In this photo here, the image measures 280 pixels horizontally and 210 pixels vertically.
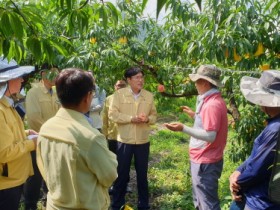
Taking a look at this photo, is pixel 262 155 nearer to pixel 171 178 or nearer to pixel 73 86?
pixel 73 86

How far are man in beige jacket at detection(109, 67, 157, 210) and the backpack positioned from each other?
177cm

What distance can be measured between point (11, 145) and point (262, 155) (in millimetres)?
1458

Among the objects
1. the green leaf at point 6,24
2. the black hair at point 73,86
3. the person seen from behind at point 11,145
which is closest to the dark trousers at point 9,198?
the person seen from behind at point 11,145

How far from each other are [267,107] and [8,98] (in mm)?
1609

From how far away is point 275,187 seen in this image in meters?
1.86

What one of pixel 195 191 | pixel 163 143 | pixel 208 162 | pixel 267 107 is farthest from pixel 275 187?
pixel 163 143

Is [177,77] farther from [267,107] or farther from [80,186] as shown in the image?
[80,186]

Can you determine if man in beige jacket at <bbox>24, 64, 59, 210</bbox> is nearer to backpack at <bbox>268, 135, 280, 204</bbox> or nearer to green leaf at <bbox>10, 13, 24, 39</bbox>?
green leaf at <bbox>10, 13, 24, 39</bbox>

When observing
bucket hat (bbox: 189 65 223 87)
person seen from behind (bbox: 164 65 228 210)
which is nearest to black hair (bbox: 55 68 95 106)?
person seen from behind (bbox: 164 65 228 210)

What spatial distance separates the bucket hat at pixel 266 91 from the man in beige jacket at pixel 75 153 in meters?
0.88

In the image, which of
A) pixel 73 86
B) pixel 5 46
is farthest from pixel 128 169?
pixel 5 46

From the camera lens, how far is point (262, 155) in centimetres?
192

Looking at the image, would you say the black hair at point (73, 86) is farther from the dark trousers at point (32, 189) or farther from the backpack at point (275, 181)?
the dark trousers at point (32, 189)

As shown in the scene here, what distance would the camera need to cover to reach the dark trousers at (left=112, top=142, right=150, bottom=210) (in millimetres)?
3557
